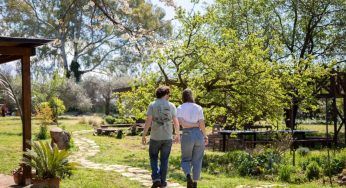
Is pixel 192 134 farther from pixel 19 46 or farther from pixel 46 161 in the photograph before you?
pixel 19 46

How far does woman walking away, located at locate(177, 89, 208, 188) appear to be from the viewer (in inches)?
263

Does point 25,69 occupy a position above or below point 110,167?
above

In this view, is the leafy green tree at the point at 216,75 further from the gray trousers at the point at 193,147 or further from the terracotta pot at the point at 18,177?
the gray trousers at the point at 193,147

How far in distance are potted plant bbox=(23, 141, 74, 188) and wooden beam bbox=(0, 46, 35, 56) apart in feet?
5.37

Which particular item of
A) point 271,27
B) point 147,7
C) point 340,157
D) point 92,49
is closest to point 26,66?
point 340,157

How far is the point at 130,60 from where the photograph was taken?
49.5 meters

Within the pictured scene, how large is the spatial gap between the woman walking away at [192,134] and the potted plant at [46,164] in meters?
2.11

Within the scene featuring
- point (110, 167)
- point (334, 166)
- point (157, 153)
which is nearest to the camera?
point (157, 153)

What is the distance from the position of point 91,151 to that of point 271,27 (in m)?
13.8

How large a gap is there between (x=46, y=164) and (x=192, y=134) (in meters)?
2.48

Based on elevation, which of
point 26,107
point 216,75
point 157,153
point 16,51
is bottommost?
point 157,153

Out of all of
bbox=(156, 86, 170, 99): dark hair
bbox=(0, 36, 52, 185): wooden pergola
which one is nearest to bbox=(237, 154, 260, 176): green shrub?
bbox=(156, 86, 170, 99): dark hair

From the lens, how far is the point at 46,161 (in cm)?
705

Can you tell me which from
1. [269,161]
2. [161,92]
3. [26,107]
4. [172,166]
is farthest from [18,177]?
[269,161]
